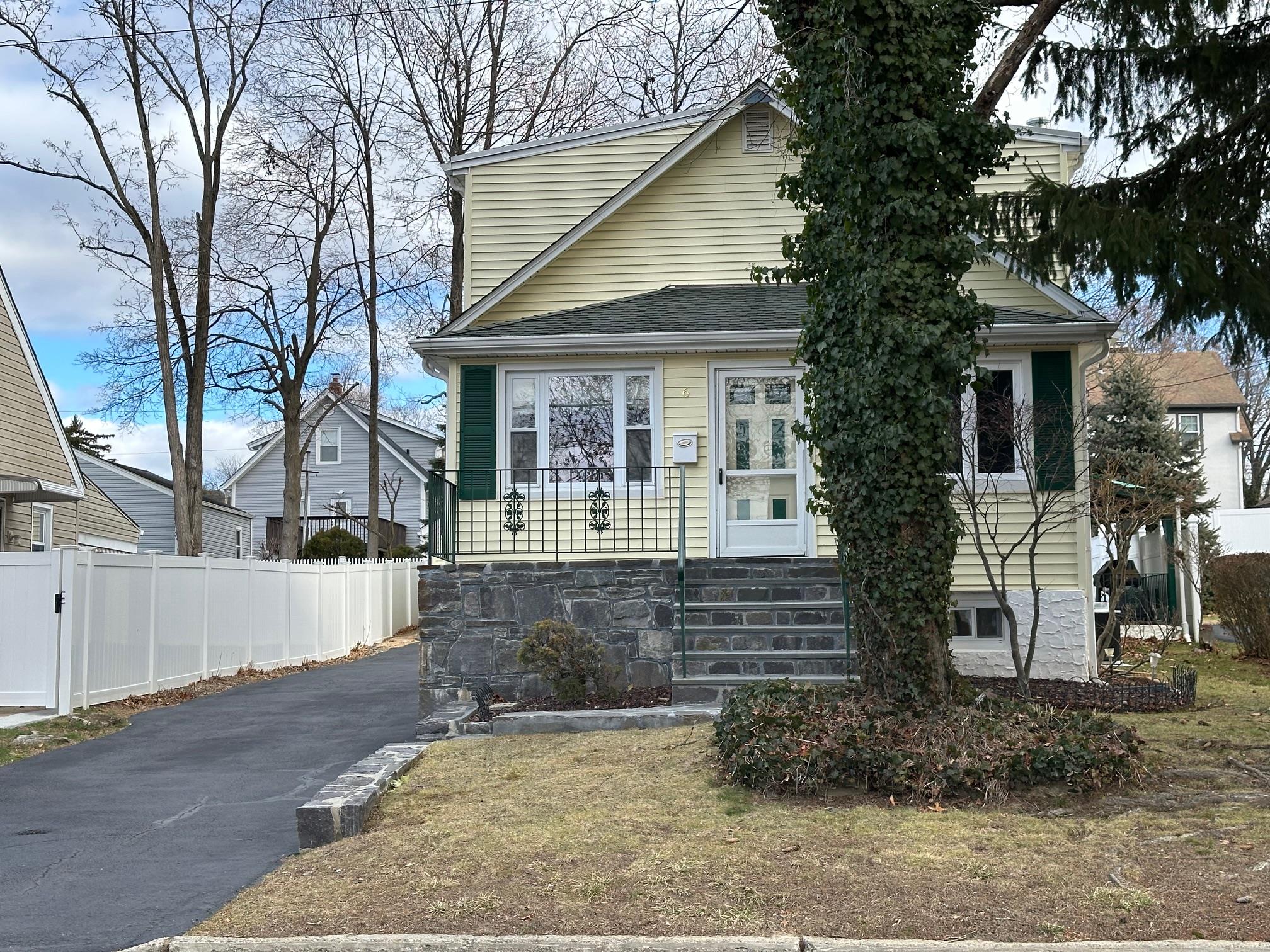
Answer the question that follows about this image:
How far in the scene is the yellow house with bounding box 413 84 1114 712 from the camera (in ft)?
38.6

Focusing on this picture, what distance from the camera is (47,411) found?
66.3ft

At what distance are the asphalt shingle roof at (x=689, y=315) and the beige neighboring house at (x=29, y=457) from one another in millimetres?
9185

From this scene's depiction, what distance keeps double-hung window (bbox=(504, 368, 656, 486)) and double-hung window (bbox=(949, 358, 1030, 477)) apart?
3370mm

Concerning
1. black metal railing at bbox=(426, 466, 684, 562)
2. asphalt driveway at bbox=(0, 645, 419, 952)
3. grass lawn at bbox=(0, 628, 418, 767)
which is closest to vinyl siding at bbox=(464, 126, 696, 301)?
black metal railing at bbox=(426, 466, 684, 562)

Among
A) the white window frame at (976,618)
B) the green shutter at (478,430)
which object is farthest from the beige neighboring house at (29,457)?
the white window frame at (976,618)

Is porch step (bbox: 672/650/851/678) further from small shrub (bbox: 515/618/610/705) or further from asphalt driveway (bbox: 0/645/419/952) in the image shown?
asphalt driveway (bbox: 0/645/419/952)

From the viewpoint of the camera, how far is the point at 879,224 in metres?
7.92

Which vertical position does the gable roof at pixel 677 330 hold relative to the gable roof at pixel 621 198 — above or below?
below

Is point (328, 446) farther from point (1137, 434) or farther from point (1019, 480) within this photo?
point (1019, 480)

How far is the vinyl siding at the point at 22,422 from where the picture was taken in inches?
741

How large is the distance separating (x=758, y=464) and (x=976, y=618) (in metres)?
2.90

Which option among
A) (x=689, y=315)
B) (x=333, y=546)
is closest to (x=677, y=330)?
(x=689, y=315)

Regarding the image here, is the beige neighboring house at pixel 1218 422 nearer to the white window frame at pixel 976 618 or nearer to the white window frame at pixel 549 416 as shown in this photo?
the white window frame at pixel 976 618

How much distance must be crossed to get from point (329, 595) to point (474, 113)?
36.1 ft
